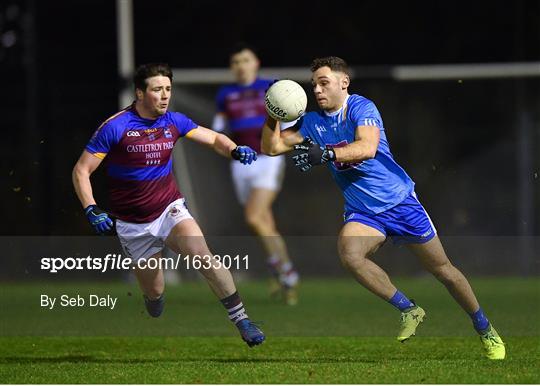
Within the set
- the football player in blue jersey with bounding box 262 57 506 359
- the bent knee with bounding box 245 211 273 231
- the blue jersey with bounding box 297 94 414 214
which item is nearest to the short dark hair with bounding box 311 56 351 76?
the football player in blue jersey with bounding box 262 57 506 359

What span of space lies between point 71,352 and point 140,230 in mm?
1044

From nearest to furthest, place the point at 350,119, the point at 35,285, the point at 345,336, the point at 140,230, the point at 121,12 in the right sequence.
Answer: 1. the point at 350,119
2. the point at 140,230
3. the point at 345,336
4. the point at 35,285
5. the point at 121,12

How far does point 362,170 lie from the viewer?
10078 mm

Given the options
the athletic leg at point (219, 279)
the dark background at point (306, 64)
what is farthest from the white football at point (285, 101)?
the dark background at point (306, 64)

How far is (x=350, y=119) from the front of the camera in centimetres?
1005

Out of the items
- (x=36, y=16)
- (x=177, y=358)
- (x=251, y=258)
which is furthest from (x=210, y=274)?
(x=36, y=16)

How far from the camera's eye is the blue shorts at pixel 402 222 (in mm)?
10000

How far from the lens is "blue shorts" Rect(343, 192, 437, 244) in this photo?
1000cm

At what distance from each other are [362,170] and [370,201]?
0.23m

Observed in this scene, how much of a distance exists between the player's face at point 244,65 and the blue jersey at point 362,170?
4917 mm

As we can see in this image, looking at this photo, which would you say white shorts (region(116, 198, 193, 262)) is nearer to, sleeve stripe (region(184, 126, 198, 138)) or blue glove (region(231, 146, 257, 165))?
sleeve stripe (region(184, 126, 198, 138))

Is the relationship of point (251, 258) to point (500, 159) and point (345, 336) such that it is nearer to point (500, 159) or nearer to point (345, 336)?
point (500, 159)

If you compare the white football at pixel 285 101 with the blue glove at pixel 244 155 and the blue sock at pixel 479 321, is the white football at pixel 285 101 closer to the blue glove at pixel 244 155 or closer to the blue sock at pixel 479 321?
the blue glove at pixel 244 155

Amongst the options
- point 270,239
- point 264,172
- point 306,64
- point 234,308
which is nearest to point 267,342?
point 234,308
